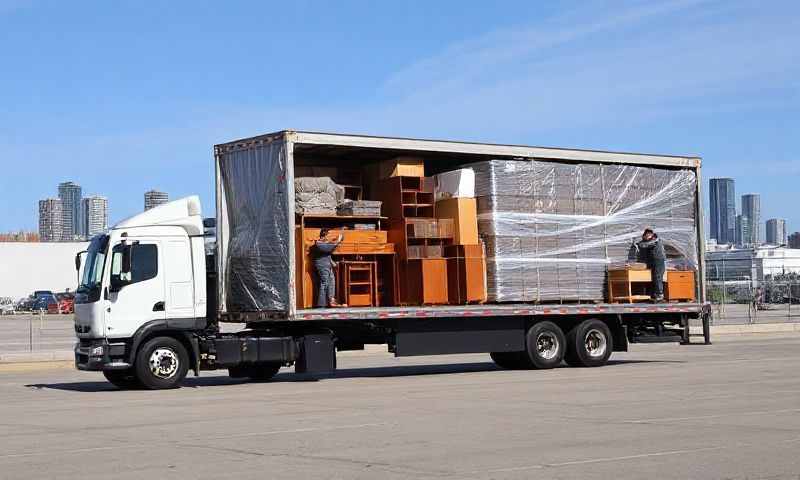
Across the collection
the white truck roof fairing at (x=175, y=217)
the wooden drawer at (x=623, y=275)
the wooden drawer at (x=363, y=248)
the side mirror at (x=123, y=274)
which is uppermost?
the white truck roof fairing at (x=175, y=217)

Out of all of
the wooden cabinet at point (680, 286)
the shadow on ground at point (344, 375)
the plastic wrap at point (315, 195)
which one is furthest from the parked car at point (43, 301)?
the plastic wrap at point (315, 195)

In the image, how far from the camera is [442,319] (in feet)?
74.2

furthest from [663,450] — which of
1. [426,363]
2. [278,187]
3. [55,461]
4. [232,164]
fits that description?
[426,363]

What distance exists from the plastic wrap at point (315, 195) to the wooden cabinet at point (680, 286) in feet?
25.9

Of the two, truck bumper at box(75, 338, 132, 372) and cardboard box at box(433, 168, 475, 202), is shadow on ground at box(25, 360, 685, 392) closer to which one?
truck bumper at box(75, 338, 132, 372)

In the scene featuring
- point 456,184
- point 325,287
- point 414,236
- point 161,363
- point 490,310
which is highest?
point 456,184

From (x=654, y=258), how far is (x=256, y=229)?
8.85 metres

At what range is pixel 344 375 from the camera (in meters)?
23.8

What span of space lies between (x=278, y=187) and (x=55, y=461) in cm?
1031

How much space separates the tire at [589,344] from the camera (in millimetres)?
24297

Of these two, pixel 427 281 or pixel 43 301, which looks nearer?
pixel 427 281

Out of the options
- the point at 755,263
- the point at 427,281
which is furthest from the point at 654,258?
the point at 755,263

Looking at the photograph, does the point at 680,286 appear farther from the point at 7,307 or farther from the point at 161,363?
the point at 7,307

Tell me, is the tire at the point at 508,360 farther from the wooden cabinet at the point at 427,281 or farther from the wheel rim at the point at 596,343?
the wooden cabinet at the point at 427,281
